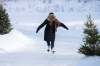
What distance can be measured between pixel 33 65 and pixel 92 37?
2.30 m

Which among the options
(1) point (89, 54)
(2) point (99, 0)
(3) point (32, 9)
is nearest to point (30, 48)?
(1) point (89, 54)

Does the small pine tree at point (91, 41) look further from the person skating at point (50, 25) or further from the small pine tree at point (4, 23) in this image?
the small pine tree at point (4, 23)

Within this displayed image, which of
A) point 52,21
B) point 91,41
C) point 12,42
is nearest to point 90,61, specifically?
point 91,41

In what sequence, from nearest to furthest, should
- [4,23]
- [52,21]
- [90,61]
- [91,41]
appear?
[90,61] < [91,41] < [52,21] < [4,23]

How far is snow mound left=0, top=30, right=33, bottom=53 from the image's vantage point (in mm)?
21019

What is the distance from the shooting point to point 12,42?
74.1 ft

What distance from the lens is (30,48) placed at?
22141mm

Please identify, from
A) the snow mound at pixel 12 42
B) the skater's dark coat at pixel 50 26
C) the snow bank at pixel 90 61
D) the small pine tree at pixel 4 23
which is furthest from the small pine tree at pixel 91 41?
the small pine tree at pixel 4 23

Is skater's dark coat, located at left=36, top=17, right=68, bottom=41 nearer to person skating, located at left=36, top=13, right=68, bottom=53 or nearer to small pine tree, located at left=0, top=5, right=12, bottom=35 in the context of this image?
person skating, located at left=36, top=13, right=68, bottom=53

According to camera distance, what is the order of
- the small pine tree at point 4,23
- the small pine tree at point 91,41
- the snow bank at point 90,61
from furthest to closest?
1. the small pine tree at point 4,23
2. the small pine tree at point 91,41
3. the snow bank at point 90,61

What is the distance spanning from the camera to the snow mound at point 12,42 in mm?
21019

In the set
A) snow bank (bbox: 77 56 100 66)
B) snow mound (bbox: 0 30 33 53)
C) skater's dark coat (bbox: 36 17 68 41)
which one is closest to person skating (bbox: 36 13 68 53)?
skater's dark coat (bbox: 36 17 68 41)

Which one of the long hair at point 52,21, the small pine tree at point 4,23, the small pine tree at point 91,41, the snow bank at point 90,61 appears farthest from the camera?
the small pine tree at point 4,23

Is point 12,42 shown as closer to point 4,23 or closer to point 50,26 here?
point 4,23
